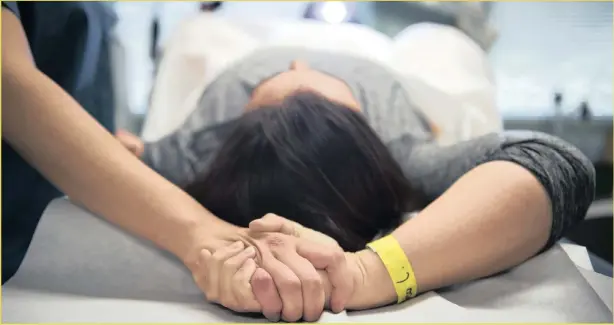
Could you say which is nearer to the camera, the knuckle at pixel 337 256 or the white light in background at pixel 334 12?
the knuckle at pixel 337 256

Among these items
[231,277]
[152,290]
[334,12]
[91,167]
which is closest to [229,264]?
[231,277]

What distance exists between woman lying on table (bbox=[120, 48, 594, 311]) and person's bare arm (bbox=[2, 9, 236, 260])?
0.14 feet

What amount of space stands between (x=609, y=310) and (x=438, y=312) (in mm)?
155

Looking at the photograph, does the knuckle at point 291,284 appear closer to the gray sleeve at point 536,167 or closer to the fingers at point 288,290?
the fingers at point 288,290

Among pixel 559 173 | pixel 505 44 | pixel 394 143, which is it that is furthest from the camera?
pixel 505 44

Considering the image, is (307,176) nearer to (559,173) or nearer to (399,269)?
(399,269)

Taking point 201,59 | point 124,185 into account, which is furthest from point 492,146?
point 201,59

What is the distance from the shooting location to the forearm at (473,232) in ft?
1.74

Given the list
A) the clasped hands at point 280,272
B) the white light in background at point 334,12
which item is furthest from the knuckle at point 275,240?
the white light in background at point 334,12

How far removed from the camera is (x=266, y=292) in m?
0.48

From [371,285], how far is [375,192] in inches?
5.5

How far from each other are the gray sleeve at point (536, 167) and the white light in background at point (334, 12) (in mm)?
612

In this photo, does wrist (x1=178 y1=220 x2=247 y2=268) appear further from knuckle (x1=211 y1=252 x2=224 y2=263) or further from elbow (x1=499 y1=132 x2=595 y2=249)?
elbow (x1=499 y1=132 x2=595 y2=249)

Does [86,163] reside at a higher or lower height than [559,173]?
lower
